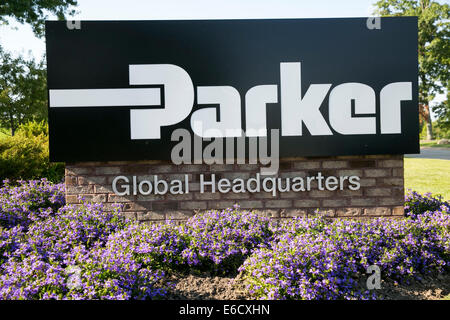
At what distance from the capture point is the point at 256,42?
4.12m

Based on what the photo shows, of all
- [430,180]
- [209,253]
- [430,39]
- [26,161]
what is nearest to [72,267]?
[209,253]

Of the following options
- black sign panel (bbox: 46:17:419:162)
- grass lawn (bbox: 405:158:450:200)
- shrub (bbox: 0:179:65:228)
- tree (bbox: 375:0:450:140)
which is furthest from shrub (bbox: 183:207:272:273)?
tree (bbox: 375:0:450:140)

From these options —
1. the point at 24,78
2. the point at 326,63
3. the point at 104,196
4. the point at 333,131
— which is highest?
the point at 24,78

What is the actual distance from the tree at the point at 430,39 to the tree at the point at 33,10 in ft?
87.2

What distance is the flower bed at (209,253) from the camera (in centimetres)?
251

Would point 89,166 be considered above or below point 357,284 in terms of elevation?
above

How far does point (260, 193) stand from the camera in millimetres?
4199

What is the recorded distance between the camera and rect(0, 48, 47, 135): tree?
18578 millimetres

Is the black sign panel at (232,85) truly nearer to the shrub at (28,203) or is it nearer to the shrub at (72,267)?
the shrub at (28,203)

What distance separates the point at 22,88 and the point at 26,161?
48.3 feet

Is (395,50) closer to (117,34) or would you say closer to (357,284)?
(357,284)

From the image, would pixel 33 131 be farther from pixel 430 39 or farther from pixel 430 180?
pixel 430 39
